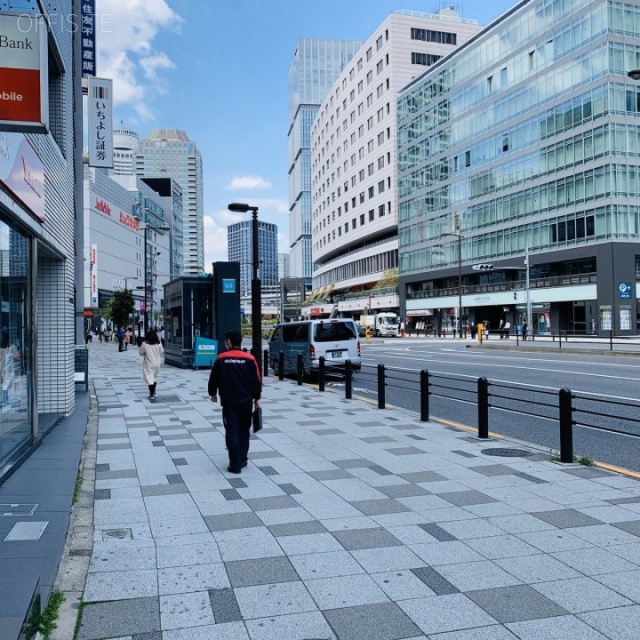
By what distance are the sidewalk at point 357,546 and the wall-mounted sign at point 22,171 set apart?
3.34 metres

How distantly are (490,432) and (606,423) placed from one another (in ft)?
7.21

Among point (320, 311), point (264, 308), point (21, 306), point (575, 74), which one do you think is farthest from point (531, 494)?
point (264, 308)

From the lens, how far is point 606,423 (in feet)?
36.1

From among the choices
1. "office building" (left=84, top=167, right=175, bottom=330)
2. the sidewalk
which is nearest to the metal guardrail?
the sidewalk

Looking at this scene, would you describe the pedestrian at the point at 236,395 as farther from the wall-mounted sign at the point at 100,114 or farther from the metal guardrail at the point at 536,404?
the wall-mounted sign at the point at 100,114

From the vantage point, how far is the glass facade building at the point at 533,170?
153 feet

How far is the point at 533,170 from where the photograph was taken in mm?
54531

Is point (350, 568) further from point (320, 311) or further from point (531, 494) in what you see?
point (320, 311)

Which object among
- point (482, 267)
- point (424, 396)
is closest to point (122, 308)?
point (482, 267)

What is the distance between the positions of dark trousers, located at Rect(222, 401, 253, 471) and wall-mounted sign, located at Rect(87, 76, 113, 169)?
13.8 m

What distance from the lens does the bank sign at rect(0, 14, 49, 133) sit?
4770 mm

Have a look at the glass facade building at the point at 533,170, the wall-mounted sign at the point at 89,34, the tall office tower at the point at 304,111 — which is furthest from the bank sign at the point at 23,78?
the tall office tower at the point at 304,111

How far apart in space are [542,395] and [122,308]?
56.1 metres

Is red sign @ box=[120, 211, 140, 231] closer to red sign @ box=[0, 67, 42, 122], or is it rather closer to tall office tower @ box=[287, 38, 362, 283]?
tall office tower @ box=[287, 38, 362, 283]
